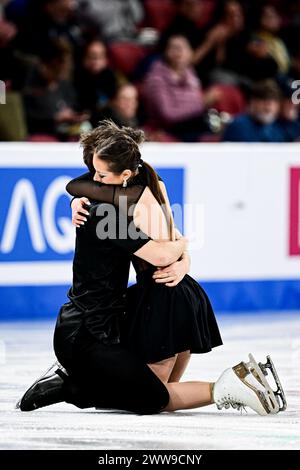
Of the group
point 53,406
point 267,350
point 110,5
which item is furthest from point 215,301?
point 110,5

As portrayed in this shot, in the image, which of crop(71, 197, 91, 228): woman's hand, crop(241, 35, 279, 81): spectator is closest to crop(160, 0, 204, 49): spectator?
crop(241, 35, 279, 81): spectator

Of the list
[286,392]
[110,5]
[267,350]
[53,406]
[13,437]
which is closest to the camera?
[13,437]

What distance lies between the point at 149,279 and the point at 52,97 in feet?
12.5

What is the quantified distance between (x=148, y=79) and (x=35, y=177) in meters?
2.17

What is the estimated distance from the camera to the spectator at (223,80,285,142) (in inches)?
295

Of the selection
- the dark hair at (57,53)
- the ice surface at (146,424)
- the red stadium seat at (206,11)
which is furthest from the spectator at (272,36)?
the ice surface at (146,424)

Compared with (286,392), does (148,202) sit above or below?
above

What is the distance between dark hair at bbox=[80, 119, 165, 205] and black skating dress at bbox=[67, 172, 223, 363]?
0.06m

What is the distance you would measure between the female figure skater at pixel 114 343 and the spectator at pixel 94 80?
3.91 meters

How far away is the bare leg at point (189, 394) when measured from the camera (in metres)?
3.99

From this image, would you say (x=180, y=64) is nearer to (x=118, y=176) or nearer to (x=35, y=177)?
(x=35, y=177)

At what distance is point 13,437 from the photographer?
11.7ft

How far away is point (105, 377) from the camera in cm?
386

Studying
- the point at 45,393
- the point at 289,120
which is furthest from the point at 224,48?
the point at 45,393
